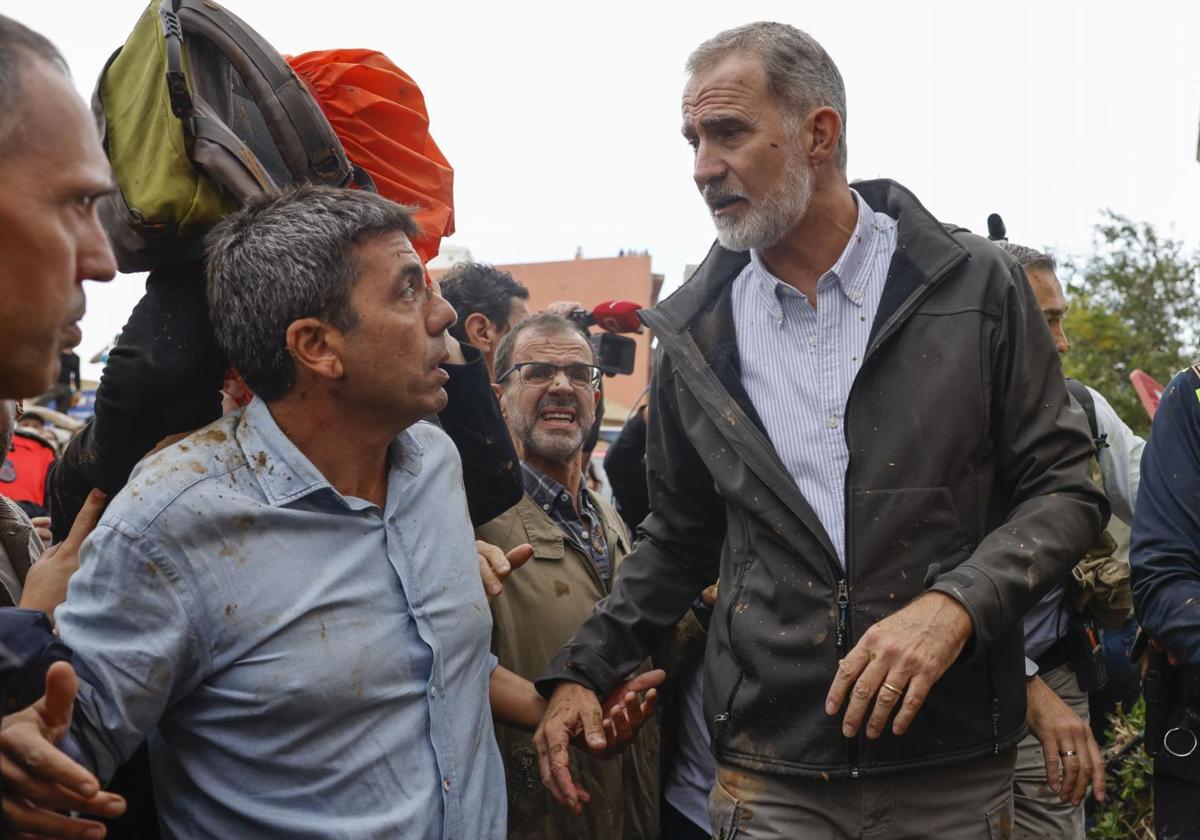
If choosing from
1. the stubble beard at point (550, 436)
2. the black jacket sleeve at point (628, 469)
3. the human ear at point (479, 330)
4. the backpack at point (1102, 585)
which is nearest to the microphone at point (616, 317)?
the human ear at point (479, 330)

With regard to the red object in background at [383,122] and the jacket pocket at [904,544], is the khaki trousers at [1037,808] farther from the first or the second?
the red object in background at [383,122]

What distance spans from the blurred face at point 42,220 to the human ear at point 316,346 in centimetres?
86

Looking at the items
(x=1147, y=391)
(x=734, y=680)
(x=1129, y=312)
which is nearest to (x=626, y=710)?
(x=734, y=680)

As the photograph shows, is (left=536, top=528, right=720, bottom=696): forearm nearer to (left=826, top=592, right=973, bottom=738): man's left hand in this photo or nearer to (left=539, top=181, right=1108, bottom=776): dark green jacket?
(left=539, top=181, right=1108, bottom=776): dark green jacket

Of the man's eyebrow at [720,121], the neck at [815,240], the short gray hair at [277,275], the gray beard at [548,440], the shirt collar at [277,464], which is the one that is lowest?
the gray beard at [548,440]

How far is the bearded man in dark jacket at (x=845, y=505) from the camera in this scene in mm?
2770

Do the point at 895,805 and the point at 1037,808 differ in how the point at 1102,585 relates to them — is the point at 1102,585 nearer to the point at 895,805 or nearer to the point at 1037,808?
the point at 1037,808

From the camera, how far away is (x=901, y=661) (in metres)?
2.45

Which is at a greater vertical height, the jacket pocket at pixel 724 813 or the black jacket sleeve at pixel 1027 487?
the black jacket sleeve at pixel 1027 487

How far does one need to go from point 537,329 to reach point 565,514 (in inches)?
35.6

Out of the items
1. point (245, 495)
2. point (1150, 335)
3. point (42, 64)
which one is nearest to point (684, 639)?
point (245, 495)

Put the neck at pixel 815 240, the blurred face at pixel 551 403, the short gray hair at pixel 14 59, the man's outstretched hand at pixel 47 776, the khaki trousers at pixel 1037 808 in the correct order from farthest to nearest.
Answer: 1. the blurred face at pixel 551 403
2. the khaki trousers at pixel 1037 808
3. the neck at pixel 815 240
4. the man's outstretched hand at pixel 47 776
5. the short gray hair at pixel 14 59

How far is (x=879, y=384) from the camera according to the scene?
289 centimetres

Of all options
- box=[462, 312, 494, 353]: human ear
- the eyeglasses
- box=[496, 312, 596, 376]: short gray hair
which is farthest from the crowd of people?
box=[462, 312, 494, 353]: human ear
